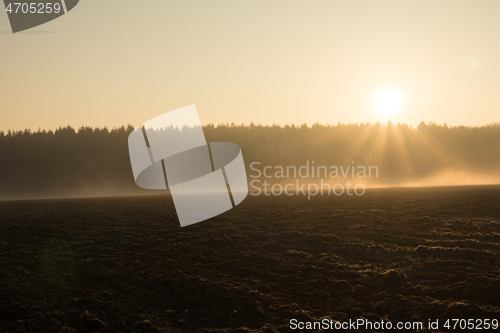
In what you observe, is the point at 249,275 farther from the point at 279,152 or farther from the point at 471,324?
the point at 279,152

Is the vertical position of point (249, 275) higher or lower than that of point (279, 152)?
lower

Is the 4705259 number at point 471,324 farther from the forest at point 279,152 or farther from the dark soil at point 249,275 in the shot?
the forest at point 279,152

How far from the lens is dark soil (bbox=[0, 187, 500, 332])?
7.15m

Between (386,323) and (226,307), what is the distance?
3.14 m

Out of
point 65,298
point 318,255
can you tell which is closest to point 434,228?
point 318,255

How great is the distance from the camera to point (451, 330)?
6328 mm

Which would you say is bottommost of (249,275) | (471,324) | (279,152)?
(471,324)

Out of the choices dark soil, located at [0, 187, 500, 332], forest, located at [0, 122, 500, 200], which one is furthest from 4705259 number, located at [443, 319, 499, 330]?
forest, located at [0, 122, 500, 200]

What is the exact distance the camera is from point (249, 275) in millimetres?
9625

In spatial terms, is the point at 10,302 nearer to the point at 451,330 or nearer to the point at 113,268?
the point at 113,268

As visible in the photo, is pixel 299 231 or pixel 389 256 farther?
pixel 299 231

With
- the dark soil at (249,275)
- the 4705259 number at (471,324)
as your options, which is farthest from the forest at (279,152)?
the 4705259 number at (471,324)

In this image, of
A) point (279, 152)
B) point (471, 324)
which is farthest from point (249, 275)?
point (279, 152)

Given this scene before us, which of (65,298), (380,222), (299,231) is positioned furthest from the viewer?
(380,222)
